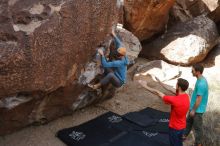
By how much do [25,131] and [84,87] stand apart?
1.37m

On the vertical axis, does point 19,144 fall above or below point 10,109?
below

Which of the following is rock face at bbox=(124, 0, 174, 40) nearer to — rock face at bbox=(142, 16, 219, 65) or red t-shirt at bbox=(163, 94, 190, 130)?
rock face at bbox=(142, 16, 219, 65)

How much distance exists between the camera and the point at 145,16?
1066cm

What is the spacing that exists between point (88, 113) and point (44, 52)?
7.12ft

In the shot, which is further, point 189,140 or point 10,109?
point 189,140

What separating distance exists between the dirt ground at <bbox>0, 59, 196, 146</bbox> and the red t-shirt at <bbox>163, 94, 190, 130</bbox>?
3.99 ft

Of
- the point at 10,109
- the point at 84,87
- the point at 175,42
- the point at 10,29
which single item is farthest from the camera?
the point at 175,42

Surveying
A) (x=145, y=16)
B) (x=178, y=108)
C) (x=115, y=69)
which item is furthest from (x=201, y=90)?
(x=145, y=16)

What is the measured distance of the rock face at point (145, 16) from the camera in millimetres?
10212

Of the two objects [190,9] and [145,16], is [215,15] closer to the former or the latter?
[190,9]

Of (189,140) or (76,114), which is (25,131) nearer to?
(76,114)

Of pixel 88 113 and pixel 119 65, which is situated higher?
pixel 119 65

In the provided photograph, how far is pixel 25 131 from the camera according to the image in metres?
6.64

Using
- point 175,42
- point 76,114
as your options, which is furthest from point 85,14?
point 175,42
